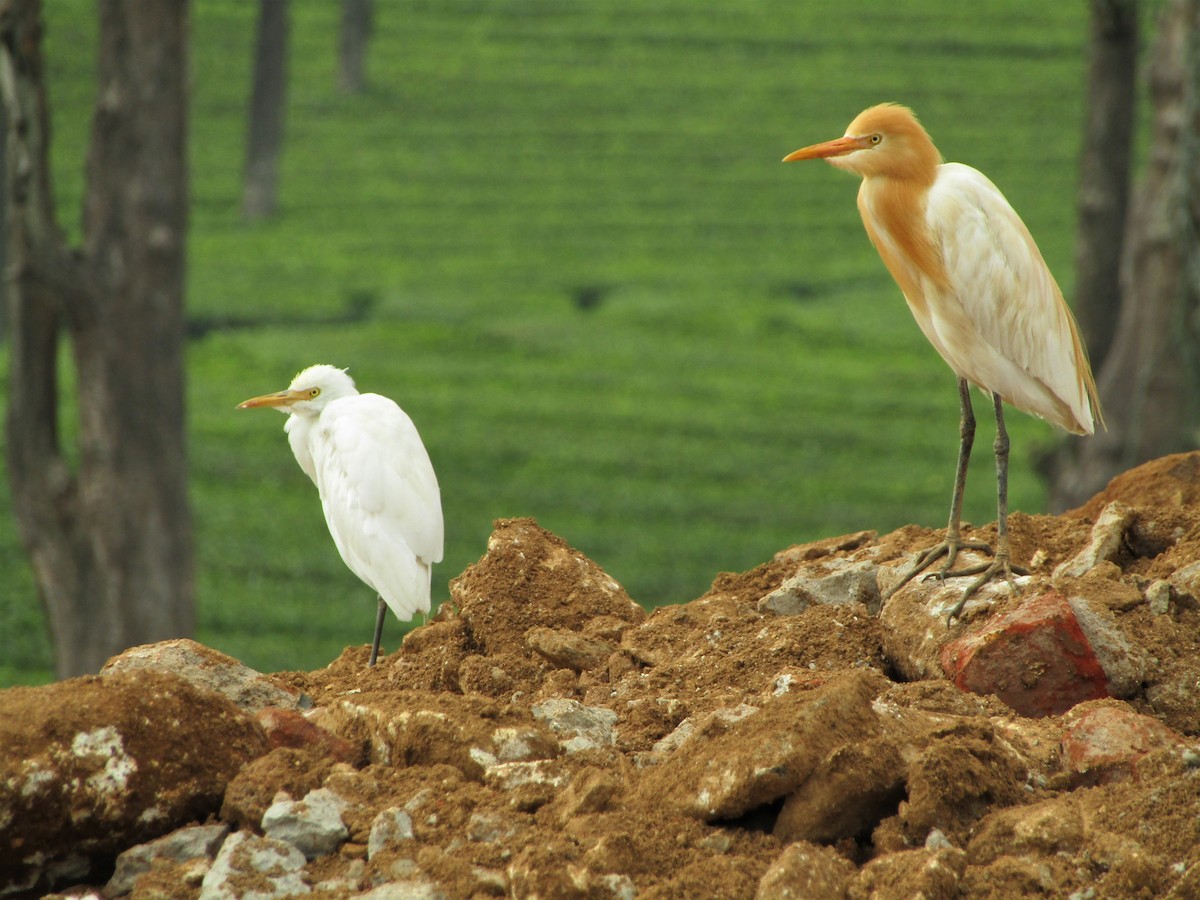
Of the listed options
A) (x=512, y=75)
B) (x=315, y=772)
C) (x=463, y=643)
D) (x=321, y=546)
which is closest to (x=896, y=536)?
(x=463, y=643)

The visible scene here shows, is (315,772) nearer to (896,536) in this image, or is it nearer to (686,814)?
(686,814)

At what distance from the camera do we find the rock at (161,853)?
11.2 ft

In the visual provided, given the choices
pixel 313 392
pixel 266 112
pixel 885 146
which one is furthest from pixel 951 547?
pixel 266 112

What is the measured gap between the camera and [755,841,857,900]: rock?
3053 mm

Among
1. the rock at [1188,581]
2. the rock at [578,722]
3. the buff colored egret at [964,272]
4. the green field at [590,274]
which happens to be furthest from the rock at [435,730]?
the green field at [590,274]

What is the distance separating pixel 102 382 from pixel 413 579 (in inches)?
163

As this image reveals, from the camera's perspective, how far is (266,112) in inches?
713

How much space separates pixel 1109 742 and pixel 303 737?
204 cm

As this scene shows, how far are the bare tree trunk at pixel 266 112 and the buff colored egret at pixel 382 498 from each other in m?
13.0

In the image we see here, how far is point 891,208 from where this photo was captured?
451 cm

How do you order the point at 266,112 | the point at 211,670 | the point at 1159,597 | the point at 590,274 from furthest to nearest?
1. the point at 590,274
2. the point at 266,112
3. the point at 1159,597
4. the point at 211,670

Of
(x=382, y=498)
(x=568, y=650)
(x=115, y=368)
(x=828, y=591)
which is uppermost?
(x=382, y=498)

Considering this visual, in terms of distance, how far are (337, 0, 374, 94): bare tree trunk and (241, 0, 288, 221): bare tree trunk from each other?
3.13m

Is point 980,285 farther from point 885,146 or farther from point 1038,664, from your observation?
point 1038,664
